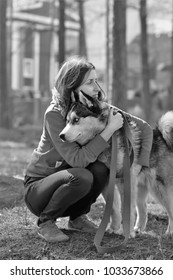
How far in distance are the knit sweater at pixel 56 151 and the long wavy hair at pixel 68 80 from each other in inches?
3.1

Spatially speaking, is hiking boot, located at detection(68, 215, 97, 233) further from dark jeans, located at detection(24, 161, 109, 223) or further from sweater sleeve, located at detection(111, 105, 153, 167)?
sweater sleeve, located at detection(111, 105, 153, 167)

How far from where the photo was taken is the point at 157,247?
3898 millimetres

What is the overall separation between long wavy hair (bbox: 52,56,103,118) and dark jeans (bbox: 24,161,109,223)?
20.9 inches

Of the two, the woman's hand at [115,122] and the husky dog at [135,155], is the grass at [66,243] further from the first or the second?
the woman's hand at [115,122]

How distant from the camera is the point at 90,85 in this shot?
4.03 m

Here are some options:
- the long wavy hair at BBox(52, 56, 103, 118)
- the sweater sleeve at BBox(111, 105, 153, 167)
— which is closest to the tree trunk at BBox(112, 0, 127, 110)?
the sweater sleeve at BBox(111, 105, 153, 167)

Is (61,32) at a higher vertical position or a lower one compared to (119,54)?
higher

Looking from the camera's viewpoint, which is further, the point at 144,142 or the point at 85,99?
the point at 144,142

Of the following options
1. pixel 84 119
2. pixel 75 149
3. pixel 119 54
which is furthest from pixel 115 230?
pixel 119 54

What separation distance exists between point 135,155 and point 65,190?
2.93 feet

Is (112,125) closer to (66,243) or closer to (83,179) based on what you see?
(83,179)

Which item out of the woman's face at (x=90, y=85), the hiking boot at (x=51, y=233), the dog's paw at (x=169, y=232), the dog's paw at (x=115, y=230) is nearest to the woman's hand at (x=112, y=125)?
the woman's face at (x=90, y=85)

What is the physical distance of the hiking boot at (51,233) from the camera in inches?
154

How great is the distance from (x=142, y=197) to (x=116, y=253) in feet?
3.94
